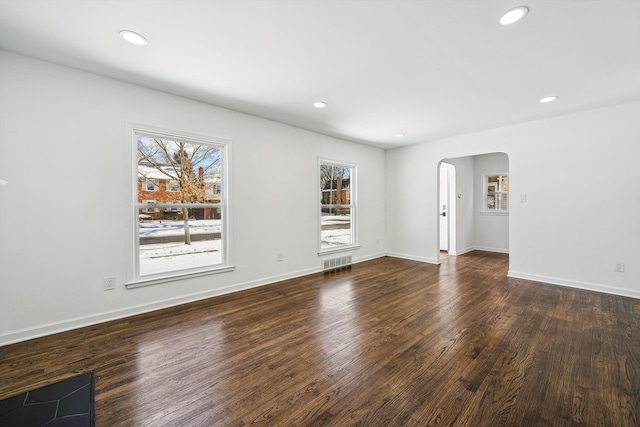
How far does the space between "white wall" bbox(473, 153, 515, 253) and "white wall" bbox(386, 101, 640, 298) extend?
8.22 ft

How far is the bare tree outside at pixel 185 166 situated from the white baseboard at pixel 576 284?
500 centimetres

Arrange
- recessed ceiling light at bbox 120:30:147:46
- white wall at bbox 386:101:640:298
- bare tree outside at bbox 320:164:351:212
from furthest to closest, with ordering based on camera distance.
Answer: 1. bare tree outside at bbox 320:164:351:212
2. white wall at bbox 386:101:640:298
3. recessed ceiling light at bbox 120:30:147:46

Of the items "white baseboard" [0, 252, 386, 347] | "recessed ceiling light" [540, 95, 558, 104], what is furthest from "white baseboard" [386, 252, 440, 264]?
"recessed ceiling light" [540, 95, 558, 104]

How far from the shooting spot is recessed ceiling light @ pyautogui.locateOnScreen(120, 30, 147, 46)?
2049 millimetres

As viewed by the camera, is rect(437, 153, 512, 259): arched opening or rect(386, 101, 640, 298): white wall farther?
rect(437, 153, 512, 259): arched opening

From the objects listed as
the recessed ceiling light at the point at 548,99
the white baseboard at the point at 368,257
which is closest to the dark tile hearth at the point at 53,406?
the white baseboard at the point at 368,257

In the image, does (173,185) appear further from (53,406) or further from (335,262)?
(335,262)

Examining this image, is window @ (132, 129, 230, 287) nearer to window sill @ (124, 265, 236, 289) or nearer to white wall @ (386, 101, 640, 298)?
window sill @ (124, 265, 236, 289)

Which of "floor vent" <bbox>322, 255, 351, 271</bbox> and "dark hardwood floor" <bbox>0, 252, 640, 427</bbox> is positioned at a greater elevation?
"floor vent" <bbox>322, 255, 351, 271</bbox>

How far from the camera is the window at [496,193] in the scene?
6.65 metres

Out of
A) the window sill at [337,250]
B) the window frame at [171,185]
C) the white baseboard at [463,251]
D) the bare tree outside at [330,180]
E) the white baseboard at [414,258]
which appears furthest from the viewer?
the white baseboard at [463,251]

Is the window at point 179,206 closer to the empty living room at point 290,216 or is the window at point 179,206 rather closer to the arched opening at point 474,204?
the empty living room at point 290,216

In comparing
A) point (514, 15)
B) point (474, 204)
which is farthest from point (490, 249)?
point (514, 15)

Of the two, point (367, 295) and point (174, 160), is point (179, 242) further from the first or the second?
point (367, 295)
